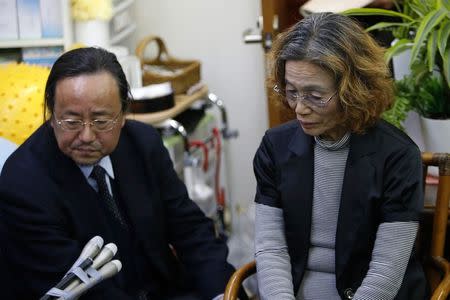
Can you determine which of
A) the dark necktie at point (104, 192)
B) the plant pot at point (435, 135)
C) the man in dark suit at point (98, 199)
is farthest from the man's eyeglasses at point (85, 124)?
the plant pot at point (435, 135)

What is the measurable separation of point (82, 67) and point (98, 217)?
1.19 feet

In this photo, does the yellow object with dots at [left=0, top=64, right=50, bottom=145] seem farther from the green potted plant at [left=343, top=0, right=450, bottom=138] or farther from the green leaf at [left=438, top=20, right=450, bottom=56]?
the green leaf at [left=438, top=20, right=450, bottom=56]

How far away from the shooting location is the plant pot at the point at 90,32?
2.69 metres

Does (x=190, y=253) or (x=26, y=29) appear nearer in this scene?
(x=190, y=253)

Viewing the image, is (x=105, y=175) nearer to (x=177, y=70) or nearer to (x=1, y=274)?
(x=1, y=274)

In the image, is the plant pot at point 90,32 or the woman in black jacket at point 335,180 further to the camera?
the plant pot at point 90,32

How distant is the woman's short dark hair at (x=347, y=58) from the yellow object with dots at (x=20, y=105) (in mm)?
857

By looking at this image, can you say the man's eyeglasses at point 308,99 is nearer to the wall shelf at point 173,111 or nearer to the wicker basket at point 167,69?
the wall shelf at point 173,111

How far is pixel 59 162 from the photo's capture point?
5.16ft

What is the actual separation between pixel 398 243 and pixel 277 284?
0.95 feet

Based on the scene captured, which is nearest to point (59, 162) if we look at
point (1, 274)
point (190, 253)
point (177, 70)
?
point (1, 274)

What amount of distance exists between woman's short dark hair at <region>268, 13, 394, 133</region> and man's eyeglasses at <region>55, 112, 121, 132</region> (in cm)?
42

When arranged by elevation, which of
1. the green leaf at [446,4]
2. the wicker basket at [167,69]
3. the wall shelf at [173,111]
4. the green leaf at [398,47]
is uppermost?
the green leaf at [446,4]

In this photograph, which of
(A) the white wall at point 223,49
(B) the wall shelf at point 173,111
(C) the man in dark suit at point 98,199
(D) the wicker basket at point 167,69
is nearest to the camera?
(C) the man in dark suit at point 98,199
